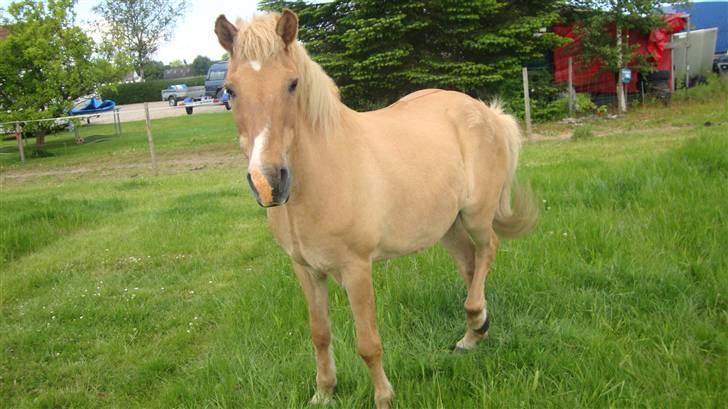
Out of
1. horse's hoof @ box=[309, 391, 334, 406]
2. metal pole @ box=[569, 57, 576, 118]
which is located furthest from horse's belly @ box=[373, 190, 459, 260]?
metal pole @ box=[569, 57, 576, 118]

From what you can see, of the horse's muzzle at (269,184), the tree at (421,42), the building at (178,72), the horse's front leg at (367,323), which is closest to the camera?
the horse's muzzle at (269,184)

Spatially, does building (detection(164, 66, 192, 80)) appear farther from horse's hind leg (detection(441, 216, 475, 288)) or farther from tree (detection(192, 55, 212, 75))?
horse's hind leg (detection(441, 216, 475, 288))

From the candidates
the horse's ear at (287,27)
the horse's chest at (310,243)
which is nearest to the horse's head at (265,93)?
the horse's ear at (287,27)

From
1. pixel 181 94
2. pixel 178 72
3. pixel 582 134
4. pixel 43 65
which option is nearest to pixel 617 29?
pixel 582 134

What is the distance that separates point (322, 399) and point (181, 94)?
140 feet

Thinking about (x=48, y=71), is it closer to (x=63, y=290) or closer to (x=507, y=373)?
(x=63, y=290)

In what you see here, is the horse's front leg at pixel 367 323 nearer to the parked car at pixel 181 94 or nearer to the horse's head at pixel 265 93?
the horse's head at pixel 265 93

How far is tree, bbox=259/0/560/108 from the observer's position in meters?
13.5

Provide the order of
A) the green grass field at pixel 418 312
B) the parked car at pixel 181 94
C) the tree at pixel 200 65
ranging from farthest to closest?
the tree at pixel 200 65, the parked car at pixel 181 94, the green grass field at pixel 418 312

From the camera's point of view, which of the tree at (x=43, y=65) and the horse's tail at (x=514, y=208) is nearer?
the horse's tail at (x=514, y=208)

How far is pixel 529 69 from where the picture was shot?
50.7 feet

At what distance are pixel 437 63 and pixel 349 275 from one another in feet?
39.1

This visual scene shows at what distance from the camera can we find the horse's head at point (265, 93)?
198 cm

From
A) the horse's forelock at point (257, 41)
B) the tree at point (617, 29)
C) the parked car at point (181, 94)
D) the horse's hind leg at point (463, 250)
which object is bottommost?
the horse's hind leg at point (463, 250)
